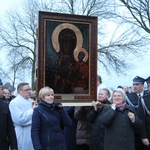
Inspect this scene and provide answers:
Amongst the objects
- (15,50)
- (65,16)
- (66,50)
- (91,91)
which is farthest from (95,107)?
(15,50)

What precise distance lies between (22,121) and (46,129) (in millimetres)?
1037

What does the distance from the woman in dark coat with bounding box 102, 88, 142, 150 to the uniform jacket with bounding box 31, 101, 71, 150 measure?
75 centimetres

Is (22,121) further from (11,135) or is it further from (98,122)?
(98,122)

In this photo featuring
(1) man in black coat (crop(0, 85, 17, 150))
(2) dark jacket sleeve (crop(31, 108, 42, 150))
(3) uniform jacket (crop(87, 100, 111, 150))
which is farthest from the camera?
(3) uniform jacket (crop(87, 100, 111, 150))

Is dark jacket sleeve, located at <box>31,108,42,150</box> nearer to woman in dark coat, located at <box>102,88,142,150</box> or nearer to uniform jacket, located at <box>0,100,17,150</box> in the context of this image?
uniform jacket, located at <box>0,100,17,150</box>

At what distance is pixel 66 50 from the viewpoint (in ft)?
18.9

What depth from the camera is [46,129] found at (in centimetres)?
482

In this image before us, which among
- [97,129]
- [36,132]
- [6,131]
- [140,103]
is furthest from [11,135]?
[140,103]

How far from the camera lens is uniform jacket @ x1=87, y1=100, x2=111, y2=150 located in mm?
5745

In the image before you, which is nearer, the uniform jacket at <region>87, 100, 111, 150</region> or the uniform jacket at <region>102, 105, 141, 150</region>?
the uniform jacket at <region>102, 105, 141, 150</region>

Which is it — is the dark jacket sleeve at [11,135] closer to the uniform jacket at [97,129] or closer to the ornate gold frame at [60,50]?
the ornate gold frame at [60,50]

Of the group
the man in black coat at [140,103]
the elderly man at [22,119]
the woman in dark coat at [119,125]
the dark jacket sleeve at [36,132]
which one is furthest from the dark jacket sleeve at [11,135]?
the man in black coat at [140,103]

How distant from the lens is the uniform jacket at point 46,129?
4758mm

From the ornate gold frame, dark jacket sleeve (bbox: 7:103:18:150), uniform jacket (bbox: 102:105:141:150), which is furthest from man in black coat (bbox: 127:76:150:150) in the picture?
dark jacket sleeve (bbox: 7:103:18:150)
